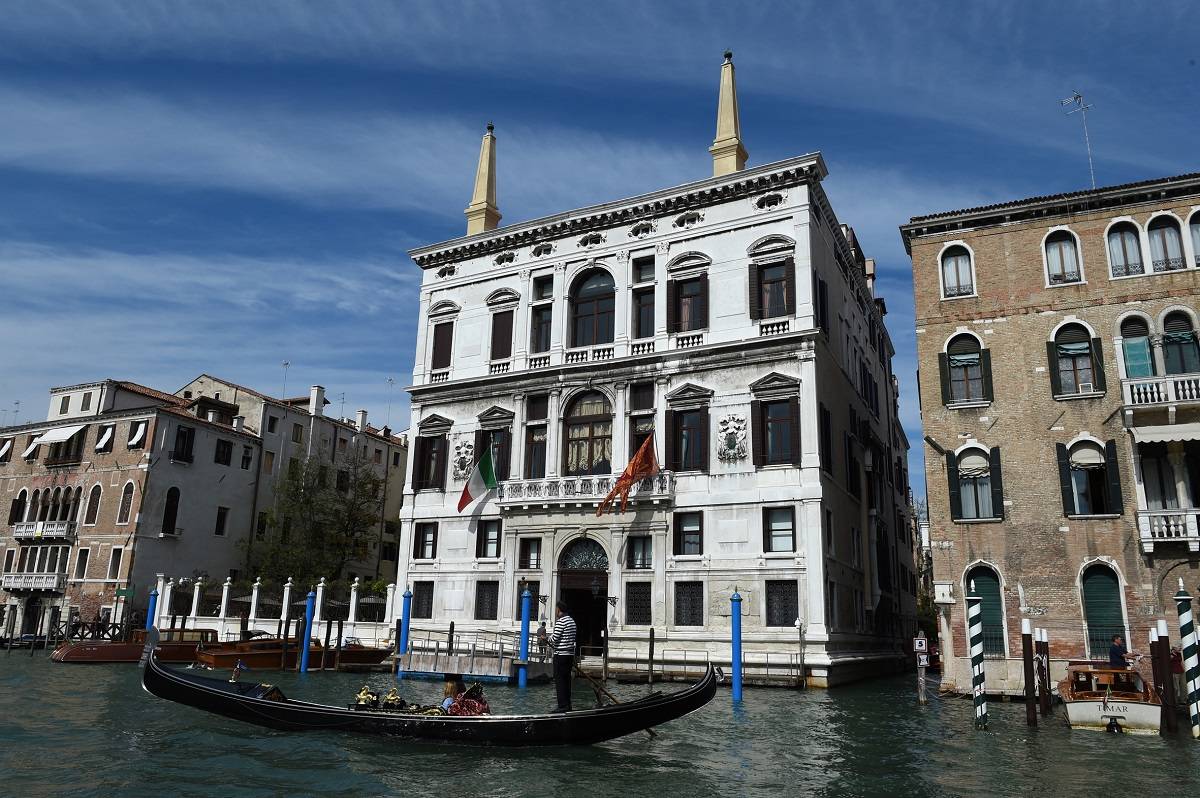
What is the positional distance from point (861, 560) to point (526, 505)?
36.1ft

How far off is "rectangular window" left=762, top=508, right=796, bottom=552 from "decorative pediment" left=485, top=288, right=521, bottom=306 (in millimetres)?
11409

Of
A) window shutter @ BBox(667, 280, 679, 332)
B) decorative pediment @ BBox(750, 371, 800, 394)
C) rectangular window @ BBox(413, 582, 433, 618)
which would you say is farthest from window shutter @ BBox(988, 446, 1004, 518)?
rectangular window @ BBox(413, 582, 433, 618)

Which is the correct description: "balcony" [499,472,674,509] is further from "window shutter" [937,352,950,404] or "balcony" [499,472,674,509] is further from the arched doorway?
"window shutter" [937,352,950,404]

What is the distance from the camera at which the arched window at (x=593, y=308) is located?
1126 inches

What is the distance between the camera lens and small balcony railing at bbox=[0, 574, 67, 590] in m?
36.8

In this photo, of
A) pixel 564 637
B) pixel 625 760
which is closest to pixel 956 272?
pixel 564 637

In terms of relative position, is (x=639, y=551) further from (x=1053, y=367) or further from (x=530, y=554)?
(x=1053, y=367)

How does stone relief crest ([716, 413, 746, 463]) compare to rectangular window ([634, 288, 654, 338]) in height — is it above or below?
below

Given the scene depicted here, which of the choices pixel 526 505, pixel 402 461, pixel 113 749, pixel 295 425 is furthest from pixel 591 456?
pixel 402 461

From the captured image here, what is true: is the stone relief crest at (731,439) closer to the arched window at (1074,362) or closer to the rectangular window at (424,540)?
the arched window at (1074,362)

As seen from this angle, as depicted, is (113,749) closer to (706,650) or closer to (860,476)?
(706,650)

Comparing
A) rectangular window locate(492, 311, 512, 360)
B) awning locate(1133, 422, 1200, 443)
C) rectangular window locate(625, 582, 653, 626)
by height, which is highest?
rectangular window locate(492, 311, 512, 360)

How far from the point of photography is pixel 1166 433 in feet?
61.0

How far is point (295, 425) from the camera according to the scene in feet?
143
